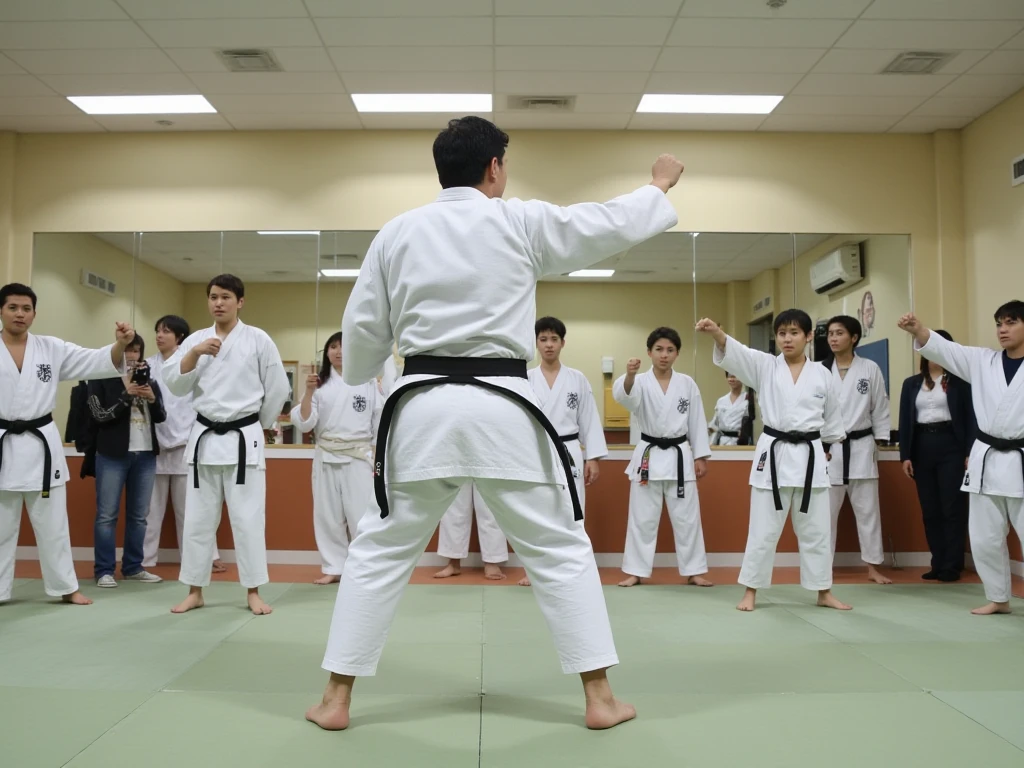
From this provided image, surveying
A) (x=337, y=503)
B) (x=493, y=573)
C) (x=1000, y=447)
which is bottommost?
(x=493, y=573)

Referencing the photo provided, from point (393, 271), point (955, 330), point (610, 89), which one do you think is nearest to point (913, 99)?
point (955, 330)

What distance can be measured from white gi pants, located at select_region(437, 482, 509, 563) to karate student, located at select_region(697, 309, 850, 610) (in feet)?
5.53

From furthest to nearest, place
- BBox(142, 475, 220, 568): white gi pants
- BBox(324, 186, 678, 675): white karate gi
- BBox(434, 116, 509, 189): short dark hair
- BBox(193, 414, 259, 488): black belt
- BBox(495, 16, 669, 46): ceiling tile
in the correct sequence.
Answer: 1. BBox(142, 475, 220, 568): white gi pants
2. BBox(495, 16, 669, 46): ceiling tile
3. BBox(193, 414, 259, 488): black belt
4. BBox(434, 116, 509, 189): short dark hair
5. BBox(324, 186, 678, 675): white karate gi

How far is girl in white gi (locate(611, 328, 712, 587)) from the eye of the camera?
184 inches

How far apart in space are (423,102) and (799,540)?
143 inches

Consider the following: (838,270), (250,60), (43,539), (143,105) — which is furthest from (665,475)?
(143,105)

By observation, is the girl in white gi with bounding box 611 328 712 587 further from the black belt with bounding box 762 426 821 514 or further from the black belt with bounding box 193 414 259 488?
the black belt with bounding box 193 414 259 488

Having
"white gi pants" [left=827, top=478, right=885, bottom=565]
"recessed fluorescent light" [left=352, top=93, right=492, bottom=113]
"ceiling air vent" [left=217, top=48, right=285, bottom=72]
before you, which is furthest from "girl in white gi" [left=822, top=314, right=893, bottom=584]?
"ceiling air vent" [left=217, top=48, right=285, bottom=72]

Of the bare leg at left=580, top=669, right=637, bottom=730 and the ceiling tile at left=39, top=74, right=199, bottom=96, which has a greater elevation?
the ceiling tile at left=39, top=74, right=199, bottom=96

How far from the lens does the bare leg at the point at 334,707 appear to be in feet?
6.82

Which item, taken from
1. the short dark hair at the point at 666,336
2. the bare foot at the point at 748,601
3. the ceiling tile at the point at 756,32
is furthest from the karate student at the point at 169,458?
the ceiling tile at the point at 756,32

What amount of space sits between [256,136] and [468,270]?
436 cm

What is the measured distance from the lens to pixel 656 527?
472cm

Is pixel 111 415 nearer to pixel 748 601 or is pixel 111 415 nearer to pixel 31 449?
pixel 31 449
